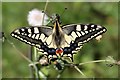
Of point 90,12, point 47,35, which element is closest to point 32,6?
point 90,12

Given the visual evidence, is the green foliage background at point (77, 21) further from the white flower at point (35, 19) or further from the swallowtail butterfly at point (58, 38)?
the swallowtail butterfly at point (58, 38)

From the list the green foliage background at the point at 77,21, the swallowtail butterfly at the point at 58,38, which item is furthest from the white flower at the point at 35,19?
the green foliage background at the point at 77,21

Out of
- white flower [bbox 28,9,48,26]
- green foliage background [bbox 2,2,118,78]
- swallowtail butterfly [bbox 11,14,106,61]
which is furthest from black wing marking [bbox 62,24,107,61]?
green foliage background [bbox 2,2,118,78]

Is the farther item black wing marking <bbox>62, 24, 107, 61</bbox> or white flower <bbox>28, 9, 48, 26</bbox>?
white flower <bbox>28, 9, 48, 26</bbox>

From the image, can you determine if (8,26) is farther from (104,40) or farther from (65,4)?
(104,40)

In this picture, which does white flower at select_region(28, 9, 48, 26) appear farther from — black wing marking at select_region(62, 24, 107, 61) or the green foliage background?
the green foliage background

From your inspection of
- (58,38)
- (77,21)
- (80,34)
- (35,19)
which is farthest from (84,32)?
(77,21)

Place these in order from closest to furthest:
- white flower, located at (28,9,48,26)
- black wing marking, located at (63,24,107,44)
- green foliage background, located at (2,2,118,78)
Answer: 1. black wing marking, located at (63,24,107,44)
2. white flower, located at (28,9,48,26)
3. green foliage background, located at (2,2,118,78)
